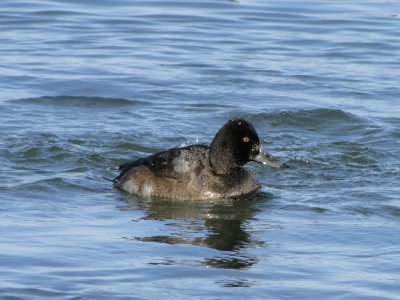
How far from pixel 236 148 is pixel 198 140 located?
2018 mm

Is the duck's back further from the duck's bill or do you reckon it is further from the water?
the duck's bill

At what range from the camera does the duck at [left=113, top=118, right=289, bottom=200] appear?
1311 centimetres

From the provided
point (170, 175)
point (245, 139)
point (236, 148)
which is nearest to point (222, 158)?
point (236, 148)

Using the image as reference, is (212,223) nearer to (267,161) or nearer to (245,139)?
(245,139)

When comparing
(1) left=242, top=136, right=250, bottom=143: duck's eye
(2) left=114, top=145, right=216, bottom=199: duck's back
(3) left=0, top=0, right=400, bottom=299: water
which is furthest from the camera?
(1) left=242, top=136, right=250, bottom=143: duck's eye

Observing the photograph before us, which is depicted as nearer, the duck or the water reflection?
the water reflection

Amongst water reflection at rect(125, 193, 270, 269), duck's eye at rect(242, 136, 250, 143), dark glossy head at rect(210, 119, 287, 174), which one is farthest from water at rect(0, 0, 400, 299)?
duck's eye at rect(242, 136, 250, 143)

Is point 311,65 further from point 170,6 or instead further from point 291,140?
point 170,6

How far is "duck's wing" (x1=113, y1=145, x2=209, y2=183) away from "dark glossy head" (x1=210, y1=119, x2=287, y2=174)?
0.16 metres

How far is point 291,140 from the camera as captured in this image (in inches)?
611

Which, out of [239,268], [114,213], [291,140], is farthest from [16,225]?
[291,140]

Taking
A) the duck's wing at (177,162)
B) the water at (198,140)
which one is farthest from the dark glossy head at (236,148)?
the water at (198,140)

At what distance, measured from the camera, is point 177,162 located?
43.4 ft

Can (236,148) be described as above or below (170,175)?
above
